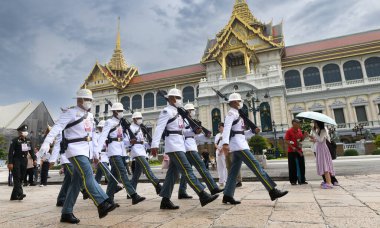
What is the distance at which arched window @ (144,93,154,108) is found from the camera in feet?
130

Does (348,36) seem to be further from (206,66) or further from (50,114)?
(50,114)

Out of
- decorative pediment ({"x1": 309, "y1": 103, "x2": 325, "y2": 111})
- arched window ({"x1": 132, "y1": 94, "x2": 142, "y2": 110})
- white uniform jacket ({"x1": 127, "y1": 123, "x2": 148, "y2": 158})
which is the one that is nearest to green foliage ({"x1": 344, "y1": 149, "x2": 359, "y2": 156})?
decorative pediment ({"x1": 309, "y1": 103, "x2": 325, "y2": 111})

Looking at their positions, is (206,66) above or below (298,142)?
above

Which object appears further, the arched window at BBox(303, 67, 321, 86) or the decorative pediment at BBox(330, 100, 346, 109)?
the arched window at BBox(303, 67, 321, 86)

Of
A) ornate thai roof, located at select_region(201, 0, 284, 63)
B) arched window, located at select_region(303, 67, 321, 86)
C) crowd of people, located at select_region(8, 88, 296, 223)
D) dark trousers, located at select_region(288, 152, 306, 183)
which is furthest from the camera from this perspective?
ornate thai roof, located at select_region(201, 0, 284, 63)

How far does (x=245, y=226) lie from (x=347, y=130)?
2842 cm

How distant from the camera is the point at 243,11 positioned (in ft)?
123

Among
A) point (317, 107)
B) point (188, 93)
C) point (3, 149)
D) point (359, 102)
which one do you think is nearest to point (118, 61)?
point (188, 93)

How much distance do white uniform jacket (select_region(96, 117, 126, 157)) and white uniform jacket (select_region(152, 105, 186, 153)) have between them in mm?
1162

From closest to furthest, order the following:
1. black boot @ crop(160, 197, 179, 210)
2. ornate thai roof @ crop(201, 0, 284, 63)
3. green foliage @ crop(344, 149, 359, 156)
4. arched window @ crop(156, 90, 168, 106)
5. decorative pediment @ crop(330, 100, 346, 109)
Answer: black boot @ crop(160, 197, 179, 210) → green foliage @ crop(344, 149, 359, 156) → decorative pediment @ crop(330, 100, 346, 109) → ornate thai roof @ crop(201, 0, 284, 63) → arched window @ crop(156, 90, 168, 106)

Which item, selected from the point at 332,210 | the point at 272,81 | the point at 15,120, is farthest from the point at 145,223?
the point at 15,120

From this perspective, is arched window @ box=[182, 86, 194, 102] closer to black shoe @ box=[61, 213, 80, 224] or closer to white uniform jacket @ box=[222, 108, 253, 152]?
white uniform jacket @ box=[222, 108, 253, 152]

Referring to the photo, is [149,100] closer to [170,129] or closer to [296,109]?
[296,109]

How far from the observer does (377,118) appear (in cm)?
2658
